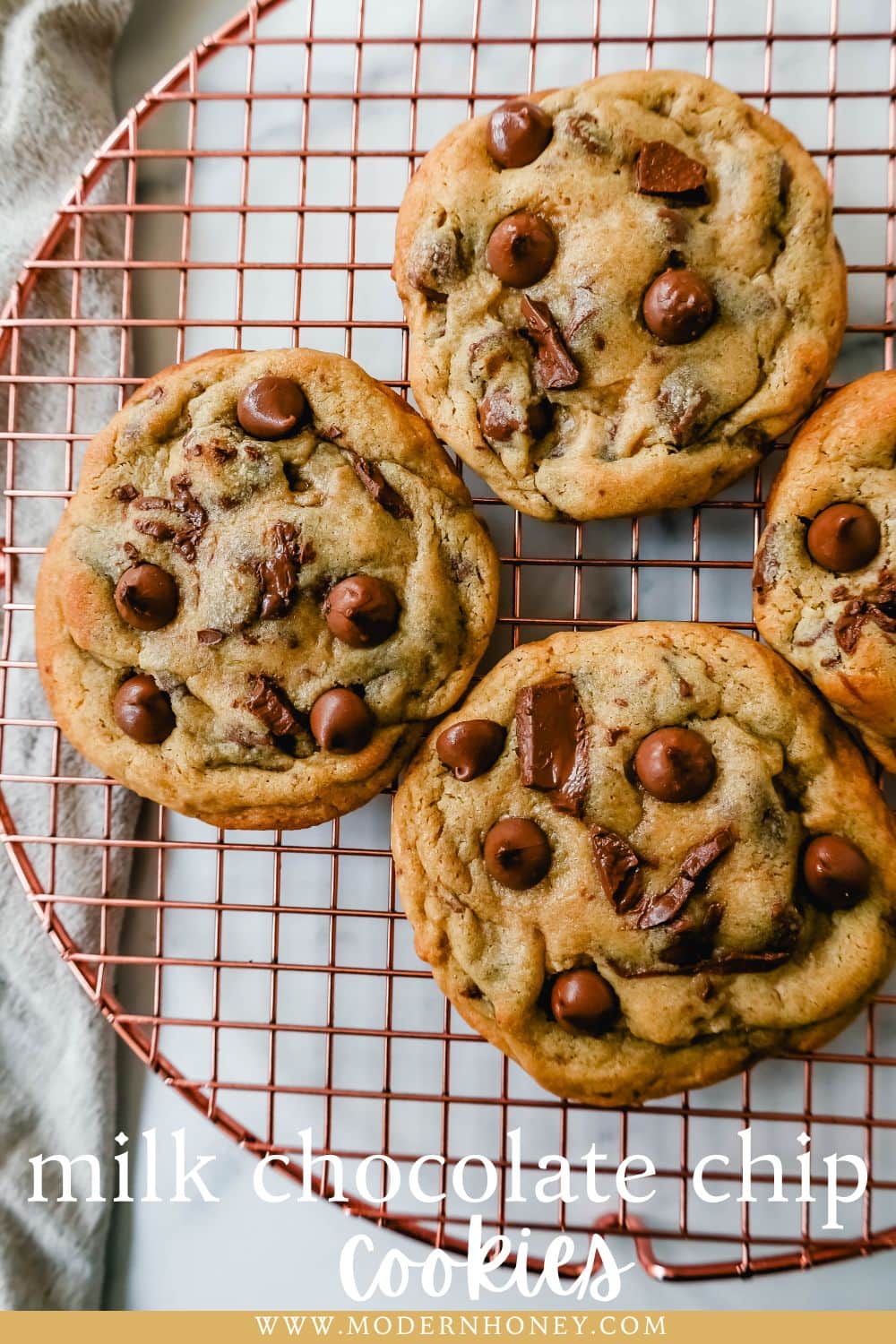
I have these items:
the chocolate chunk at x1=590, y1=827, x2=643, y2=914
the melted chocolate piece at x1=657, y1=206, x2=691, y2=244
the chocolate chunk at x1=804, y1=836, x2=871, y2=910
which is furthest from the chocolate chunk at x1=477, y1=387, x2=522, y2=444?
the chocolate chunk at x1=804, y1=836, x2=871, y2=910

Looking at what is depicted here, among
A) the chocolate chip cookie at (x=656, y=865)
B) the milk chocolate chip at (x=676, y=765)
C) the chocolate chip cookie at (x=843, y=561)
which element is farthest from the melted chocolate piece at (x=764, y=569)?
the milk chocolate chip at (x=676, y=765)

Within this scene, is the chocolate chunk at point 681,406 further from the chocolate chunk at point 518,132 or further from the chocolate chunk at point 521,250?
the chocolate chunk at point 518,132

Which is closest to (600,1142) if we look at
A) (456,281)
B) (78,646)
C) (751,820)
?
(751,820)

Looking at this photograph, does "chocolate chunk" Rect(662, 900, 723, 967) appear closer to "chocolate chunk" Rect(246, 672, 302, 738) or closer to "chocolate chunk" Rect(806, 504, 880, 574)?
"chocolate chunk" Rect(806, 504, 880, 574)

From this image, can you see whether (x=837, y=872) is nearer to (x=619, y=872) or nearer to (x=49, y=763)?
(x=619, y=872)

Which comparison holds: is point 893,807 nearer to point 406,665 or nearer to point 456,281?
point 406,665

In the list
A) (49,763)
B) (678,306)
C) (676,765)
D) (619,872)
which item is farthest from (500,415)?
(49,763)
